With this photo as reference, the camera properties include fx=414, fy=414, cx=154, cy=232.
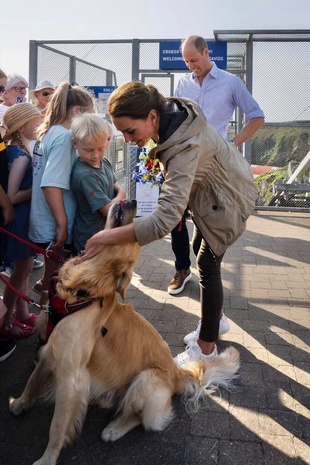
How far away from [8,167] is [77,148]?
2.20 ft

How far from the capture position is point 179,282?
15.4 feet

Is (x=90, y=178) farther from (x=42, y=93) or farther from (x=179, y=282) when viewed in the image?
(x=42, y=93)

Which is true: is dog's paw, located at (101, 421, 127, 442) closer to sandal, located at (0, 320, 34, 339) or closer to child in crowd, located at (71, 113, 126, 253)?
child in crowd, located at (71, 113, 126, 253)

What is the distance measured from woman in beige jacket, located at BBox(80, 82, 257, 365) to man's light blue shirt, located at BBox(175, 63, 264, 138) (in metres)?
1.60

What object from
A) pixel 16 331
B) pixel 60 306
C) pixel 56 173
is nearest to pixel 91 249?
pixel 60 306

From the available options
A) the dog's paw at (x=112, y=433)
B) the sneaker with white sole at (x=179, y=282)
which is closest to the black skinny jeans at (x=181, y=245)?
the sneaker with white sole at (x=179, y=282)

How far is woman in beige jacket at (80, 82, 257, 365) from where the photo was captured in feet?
7.64

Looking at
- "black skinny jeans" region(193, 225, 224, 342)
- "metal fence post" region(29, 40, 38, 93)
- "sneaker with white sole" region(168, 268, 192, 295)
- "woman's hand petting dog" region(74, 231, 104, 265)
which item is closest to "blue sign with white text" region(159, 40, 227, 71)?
"metal fence post" region(29, 40, 38, 93)

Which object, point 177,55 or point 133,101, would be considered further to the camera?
point 177,55

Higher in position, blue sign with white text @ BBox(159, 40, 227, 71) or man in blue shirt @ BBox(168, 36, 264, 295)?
blue sign with white text @ BBox(159, 40, 227, 71)

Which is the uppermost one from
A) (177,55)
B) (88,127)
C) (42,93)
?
(177,55)

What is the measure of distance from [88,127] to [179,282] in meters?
2.40

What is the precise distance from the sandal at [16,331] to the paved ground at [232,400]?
0.11m

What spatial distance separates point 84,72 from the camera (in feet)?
30.0
